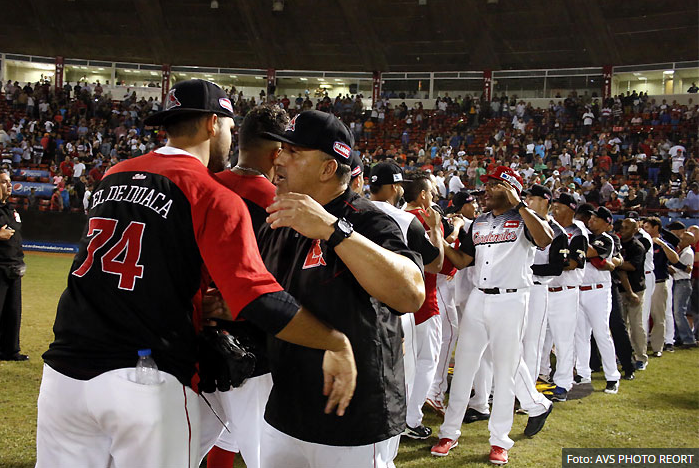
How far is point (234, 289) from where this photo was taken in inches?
88.3

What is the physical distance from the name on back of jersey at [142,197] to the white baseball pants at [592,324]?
7.14 meters

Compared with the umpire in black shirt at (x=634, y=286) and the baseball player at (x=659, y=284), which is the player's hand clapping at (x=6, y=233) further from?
the baseball player at (x=659, y=284)

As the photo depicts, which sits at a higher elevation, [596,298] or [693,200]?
[693,200]

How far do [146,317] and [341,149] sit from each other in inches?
40.5

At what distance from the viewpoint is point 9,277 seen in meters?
7.42

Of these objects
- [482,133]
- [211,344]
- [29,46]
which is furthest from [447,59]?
[211,344]

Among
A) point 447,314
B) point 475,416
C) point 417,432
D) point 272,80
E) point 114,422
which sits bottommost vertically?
point 475,416

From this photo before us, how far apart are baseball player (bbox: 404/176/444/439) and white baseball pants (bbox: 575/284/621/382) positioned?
3.31 m

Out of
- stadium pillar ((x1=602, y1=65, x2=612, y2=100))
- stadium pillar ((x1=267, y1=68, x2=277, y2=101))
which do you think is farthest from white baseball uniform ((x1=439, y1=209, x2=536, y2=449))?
stadium pillar ((x1=267, y1=68, x2=277, y2=101))

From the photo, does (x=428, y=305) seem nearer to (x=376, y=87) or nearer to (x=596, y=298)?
(x=596, y=298)

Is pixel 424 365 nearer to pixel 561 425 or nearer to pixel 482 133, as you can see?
pixel 561 425

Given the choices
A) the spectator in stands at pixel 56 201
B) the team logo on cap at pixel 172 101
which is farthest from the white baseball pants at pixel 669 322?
the spectator in stands at pixel 56 201

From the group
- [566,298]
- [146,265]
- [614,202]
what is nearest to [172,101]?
[146,265]

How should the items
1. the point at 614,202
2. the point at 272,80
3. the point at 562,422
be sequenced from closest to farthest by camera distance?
the point at 562,422 < the point at 614,202 < the point at 272,80
